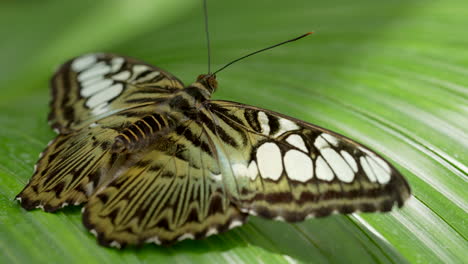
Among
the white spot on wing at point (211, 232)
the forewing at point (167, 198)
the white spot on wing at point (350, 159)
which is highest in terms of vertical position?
the white spot on wing at point (350, 159)

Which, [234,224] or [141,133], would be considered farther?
[141,133]

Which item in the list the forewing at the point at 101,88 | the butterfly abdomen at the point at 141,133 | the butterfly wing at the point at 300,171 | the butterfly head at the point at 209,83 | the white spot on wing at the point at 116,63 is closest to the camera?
the butterfly wing at the point at 300,171

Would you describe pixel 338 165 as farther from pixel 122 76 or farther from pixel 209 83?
pixel 122 76

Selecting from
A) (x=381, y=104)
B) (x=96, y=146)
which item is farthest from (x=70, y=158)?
(x=381, y=104)

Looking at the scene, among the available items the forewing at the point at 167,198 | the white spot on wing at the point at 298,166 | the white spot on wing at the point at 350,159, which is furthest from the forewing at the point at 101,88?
the white spot on wing at the point at 350,159

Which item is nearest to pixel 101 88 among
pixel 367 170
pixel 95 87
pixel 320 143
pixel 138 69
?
pixel 95 87

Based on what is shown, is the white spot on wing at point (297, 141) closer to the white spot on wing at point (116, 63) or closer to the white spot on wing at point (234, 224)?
the white spot on wing at point (234, 224)

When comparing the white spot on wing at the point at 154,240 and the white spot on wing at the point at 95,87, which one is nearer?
the white spot on wing at the point at 154,240

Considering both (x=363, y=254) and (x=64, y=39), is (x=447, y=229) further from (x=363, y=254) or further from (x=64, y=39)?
(x=64, y=39)

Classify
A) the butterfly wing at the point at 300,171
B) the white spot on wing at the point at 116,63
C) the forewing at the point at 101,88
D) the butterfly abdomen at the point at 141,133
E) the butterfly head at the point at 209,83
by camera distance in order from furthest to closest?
1. the white spot on wing at the point at 116,63
2. the forewing at the point at 101,88
3. the butterfly head at the point at 209,83
4. the butterfly abdomen at the point at 141,133
5. the butterfly wing at the point at 300,171
